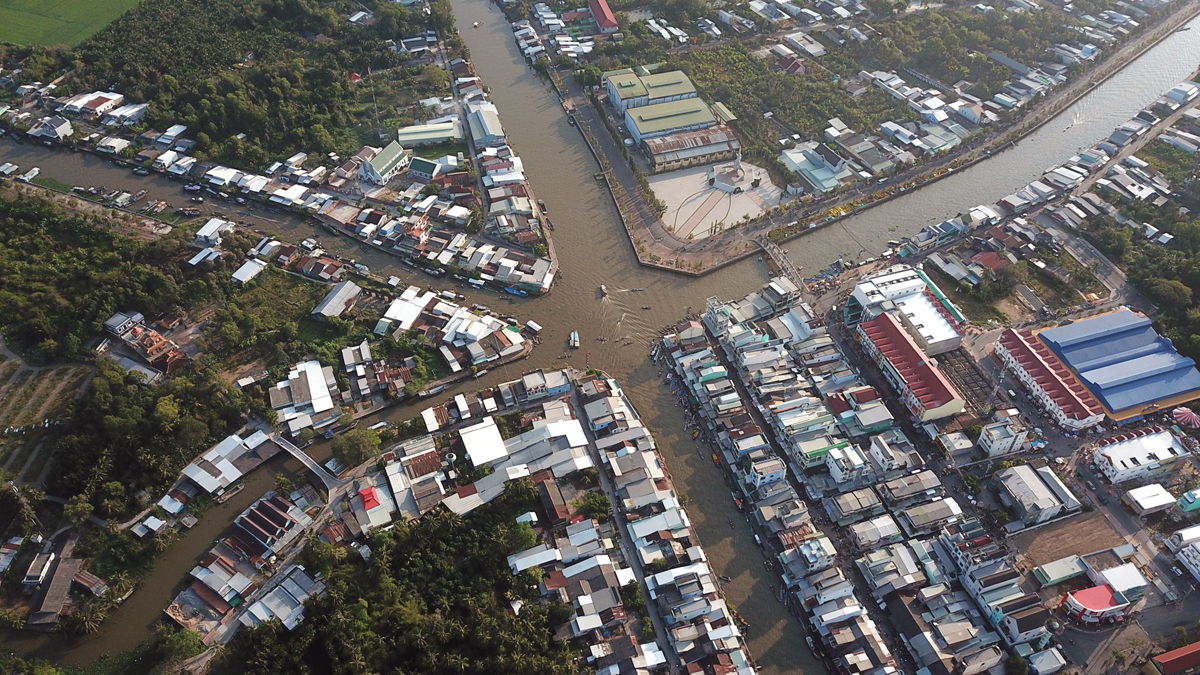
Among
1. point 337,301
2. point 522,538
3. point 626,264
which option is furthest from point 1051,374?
point 337,301

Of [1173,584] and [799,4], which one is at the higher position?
[799,4]

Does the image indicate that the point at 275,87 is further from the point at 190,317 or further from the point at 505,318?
the point at 505,318

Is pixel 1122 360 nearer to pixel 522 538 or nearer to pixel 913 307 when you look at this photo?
pixel 913 307

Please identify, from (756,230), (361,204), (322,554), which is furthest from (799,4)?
(322,554)

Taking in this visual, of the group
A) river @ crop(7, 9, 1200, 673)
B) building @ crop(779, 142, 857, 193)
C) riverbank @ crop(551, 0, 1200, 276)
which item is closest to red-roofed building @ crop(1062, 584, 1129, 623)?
river @ crop(7, 9, 1200, 673)

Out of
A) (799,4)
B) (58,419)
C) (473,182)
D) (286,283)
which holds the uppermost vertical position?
(799,4)

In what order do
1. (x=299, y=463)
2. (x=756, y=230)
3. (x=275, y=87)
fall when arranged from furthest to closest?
1. (x=275, y=87)
2. (x=756, y=230)
3. (x=299, y=463)

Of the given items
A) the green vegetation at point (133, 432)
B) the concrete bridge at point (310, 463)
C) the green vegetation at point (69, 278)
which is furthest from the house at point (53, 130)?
the concrete bridge at point (310, 463)
